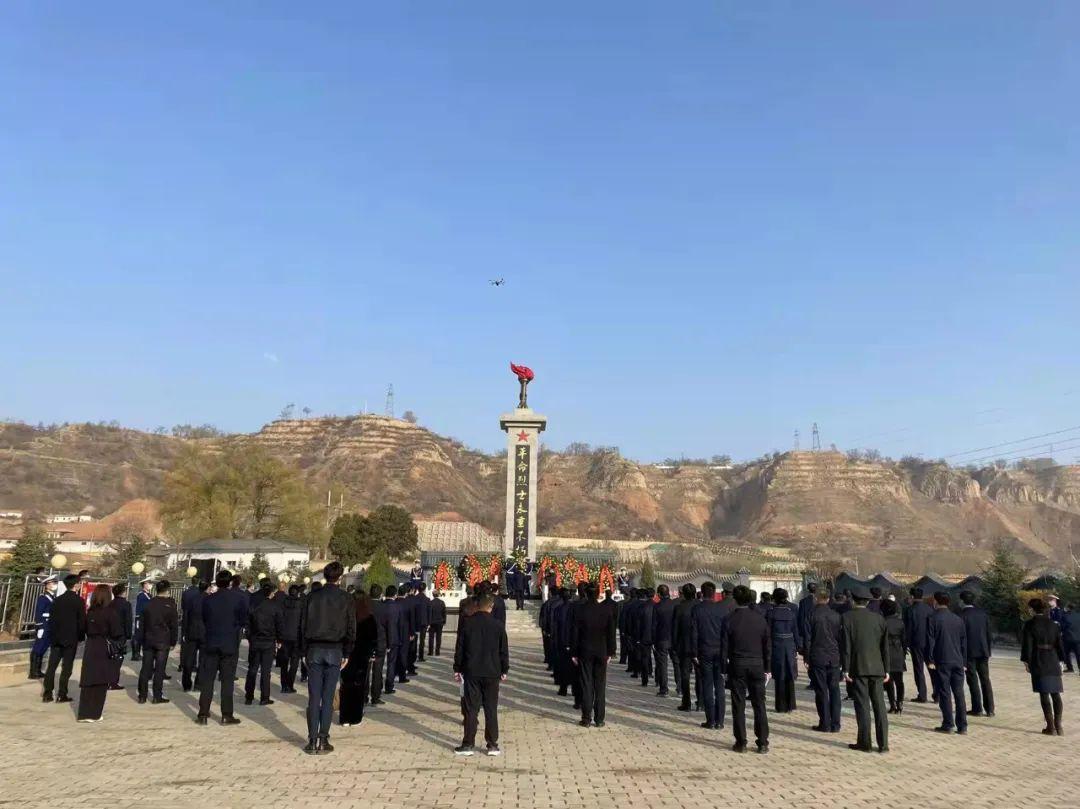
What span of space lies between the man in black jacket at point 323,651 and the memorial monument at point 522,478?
2266 cm

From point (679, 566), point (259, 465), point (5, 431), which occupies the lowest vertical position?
point (679, 566)

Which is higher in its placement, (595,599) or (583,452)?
(583,452)

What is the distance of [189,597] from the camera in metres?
11.7

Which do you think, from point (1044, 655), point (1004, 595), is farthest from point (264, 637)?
point (1004, 595)

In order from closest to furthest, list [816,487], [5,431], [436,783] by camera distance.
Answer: [436,783]
[5,431]
[816,487]

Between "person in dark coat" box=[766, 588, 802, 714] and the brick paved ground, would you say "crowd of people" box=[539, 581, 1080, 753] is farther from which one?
the brick paved ground

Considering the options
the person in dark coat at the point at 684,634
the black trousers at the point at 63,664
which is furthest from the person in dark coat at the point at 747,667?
the black trousers at the point at 63,664

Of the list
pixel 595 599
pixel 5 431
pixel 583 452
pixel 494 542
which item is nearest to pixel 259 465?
pixel 494 542

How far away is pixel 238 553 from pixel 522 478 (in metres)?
26.3

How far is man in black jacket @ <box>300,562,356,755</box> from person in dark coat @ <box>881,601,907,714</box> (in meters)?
7.12

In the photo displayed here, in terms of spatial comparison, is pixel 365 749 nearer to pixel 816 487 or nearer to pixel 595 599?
pixel 595 599

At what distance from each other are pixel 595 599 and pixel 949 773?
422 cm

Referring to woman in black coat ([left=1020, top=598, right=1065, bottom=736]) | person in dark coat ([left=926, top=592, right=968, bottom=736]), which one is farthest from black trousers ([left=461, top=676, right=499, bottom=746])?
woman in black coat ([left=1020, top=598, right=1065, bottom=736])

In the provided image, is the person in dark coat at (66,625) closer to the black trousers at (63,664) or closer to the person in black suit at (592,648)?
the black trousers at (63,664)
